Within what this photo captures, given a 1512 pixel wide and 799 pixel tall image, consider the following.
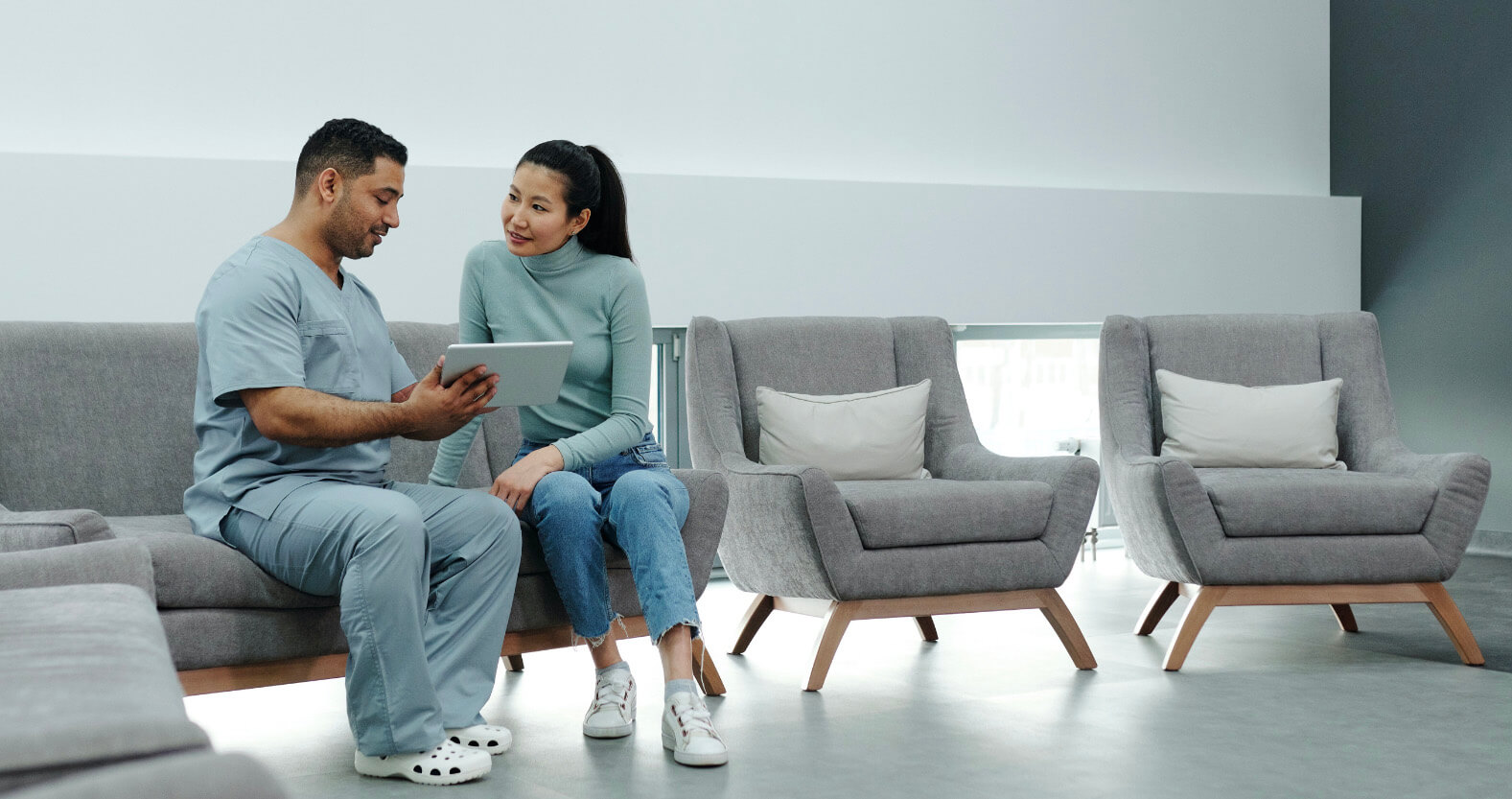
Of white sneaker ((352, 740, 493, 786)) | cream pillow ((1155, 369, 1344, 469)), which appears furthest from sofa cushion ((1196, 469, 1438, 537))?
white sneaker ((352, 740, 493, 786))

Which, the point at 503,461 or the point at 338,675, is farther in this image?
the point at 503,461

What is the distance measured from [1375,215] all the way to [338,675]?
504 centimetres

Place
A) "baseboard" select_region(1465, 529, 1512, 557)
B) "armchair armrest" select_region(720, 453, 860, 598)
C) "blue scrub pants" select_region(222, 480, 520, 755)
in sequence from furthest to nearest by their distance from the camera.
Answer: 1. "baseboard" select_region(1465, 529, 1512, 557)
2. "armchair armrest" select_region(720, 453, 860, 598)
3. "blue scrub pants" select_region(222, 480, 520, 755)

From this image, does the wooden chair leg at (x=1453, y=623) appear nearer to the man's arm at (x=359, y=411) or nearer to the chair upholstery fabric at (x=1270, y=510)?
the chair upholstery fabric at (x=1270, y=510)

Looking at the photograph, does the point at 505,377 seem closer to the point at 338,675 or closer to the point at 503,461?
the point at 338,675

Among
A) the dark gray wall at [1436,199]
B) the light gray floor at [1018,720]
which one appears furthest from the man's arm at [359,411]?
the dark gray wall at [1436,199]

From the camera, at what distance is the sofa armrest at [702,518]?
269 centimetres

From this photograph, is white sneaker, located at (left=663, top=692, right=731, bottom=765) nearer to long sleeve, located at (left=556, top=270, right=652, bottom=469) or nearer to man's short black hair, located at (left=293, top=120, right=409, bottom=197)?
long sleeve, located at (left=556, top=270, right=652, bottom=469)

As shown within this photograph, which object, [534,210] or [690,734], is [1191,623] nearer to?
[690,734]

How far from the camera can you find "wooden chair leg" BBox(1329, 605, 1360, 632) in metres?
3.72

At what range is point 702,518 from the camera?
106 inches

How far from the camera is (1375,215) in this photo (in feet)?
19.3

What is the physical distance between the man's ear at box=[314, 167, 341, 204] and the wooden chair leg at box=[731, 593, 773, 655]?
1.50 metres

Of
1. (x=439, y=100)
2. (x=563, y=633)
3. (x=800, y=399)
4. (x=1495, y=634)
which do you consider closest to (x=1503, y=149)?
(x=1495, y=634)
